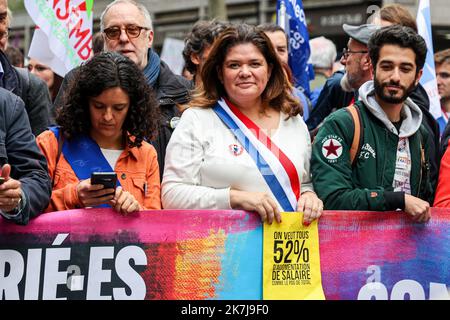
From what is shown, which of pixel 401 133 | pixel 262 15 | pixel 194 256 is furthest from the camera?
pixel 262 15

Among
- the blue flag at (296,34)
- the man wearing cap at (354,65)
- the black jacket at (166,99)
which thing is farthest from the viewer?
the blue flag at (296,34)

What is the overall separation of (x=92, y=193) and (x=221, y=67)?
117 centimetres

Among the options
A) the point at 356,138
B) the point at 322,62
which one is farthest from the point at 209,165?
the point at 322,62

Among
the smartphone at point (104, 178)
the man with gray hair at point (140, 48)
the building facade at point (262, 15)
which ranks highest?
the building facade at point (262, 15)

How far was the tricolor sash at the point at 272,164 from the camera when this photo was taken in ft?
15.2

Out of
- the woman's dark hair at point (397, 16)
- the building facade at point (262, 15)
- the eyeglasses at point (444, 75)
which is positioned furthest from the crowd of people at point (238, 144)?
the building facade at point (262, 15)

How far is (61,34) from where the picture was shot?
6965 millimetres

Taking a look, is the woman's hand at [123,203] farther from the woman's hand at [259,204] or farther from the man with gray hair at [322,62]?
the man with gray hair at [322,62]

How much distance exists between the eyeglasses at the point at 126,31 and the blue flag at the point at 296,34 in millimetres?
2398

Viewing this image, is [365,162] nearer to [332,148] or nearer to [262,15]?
[332,148]

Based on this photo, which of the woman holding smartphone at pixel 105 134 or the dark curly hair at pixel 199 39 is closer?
the woman holding smartphone at pixel 105 134

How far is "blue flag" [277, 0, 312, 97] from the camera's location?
26.1ft

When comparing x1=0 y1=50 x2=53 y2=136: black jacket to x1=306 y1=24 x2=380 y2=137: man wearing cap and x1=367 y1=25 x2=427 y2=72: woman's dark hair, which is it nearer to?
x1=306 y1=24 x2=380 y2=137: man wearing cap
